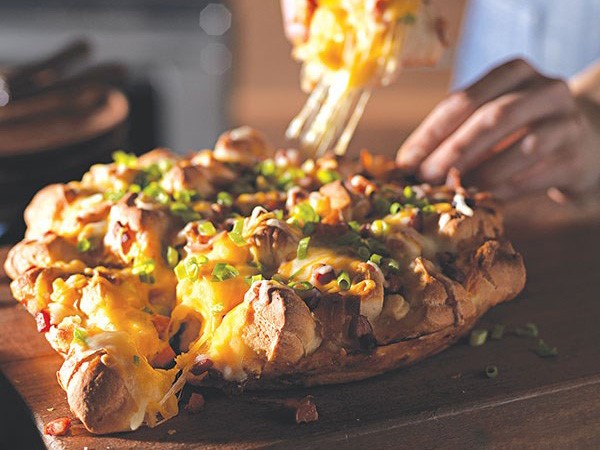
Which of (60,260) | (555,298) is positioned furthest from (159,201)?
(555,298)

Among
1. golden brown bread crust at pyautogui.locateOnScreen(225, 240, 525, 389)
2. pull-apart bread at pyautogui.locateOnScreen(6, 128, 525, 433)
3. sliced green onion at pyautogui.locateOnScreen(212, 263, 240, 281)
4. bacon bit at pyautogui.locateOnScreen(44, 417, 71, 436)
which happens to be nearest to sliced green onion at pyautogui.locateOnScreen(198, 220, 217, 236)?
pull-apart bread at pyautogui.locateOnScreen(6, 128, 525, 433)

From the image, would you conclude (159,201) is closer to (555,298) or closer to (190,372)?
(190,372)

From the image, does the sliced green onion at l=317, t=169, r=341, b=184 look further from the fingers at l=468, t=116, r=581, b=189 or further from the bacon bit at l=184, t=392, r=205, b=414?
the bacon bit at l=184, t=392, r=205, b=414

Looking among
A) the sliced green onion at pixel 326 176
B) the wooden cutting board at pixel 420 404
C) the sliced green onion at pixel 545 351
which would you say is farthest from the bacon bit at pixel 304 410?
the sliced green onion at pixel 326 176

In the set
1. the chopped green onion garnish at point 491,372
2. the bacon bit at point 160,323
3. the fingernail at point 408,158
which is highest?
the bacon bit at point 160,323

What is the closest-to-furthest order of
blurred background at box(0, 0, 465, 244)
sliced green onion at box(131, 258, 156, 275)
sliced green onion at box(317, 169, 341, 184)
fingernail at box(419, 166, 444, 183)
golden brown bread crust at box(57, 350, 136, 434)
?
golden brown bread crust at box(57, 350, 136, 434), sliced green onion at box(131, 258, 156, 275), sliced green onion at box(317, 169, 341, 184), fingernail at box(419, 166, 444, 183), blurred background at box(0, 0, 465, 244)

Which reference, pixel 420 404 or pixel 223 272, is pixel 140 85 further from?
pixel 420 404

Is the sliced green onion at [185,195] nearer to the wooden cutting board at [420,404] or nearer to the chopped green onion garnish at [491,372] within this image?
the wooden cutting board at [420,404]
